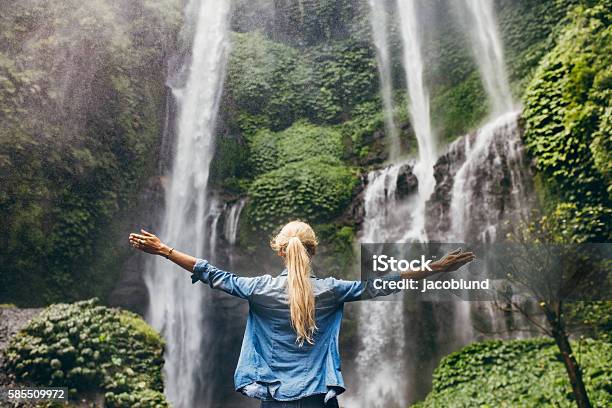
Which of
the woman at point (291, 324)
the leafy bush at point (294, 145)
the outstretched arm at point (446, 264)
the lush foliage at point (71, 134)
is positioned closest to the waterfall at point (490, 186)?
the leafy bush at point (294, 145)

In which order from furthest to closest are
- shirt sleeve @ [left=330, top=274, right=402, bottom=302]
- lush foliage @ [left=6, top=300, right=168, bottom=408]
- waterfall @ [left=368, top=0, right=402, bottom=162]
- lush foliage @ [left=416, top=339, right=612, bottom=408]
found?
waterfall @ [left=368, top=0, right=402, bottom=162] → lush foliage @ [left=6, top=300, right=168, bottom=408] → lush foliage @ [left=416, top=339, right=612, bottom=408] → shirt sleeve @ [left=330, top=274, right=402, bottom=302]

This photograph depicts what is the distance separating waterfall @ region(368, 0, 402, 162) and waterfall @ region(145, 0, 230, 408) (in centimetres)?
226

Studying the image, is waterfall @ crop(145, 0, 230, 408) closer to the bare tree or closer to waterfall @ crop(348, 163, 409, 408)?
waterfall @ crop(348, 163, 409, 408)

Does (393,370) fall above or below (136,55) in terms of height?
below

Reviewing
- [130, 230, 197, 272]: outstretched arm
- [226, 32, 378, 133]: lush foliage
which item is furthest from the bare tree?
[130, 230, 197, 272]: outstretched arm

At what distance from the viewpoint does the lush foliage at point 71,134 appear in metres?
7.48

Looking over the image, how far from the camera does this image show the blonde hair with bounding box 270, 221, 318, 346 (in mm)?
2258

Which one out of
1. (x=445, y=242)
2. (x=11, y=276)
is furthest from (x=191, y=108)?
(x=445, y=242)

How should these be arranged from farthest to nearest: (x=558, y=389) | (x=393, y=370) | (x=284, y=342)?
(x=393, y=370)
(x=558, y=389)
(x=284, y=342)

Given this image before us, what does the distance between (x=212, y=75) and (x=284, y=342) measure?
6.99 metres

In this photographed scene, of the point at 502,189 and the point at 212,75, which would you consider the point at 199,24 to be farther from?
the point at 502,189

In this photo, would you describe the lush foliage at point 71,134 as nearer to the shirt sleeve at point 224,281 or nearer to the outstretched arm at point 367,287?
the shirt sleeve at point 224,281

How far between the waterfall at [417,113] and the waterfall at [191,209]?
2760 mm

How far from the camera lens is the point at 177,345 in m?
7.76
